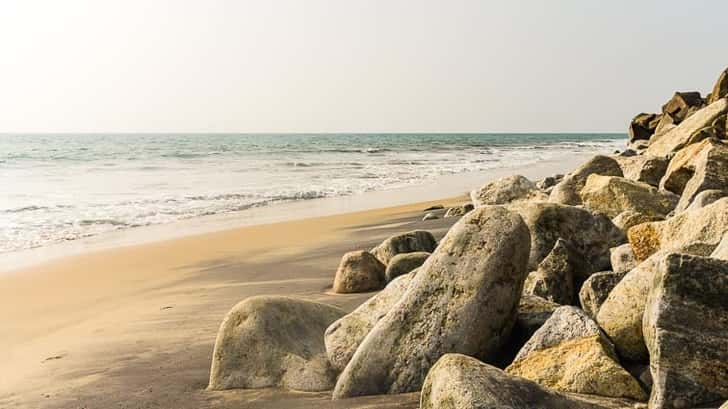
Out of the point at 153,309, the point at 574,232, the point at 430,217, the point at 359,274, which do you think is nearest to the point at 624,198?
the point at 574,232

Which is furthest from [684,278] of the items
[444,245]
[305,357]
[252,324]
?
[252,324]

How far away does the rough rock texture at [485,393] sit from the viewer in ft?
8.05

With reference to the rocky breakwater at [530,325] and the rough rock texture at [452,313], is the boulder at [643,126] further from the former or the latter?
the rough rock texture at [452,313]

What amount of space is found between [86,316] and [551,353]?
476 cm

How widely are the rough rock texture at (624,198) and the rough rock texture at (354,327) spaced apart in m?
2.81

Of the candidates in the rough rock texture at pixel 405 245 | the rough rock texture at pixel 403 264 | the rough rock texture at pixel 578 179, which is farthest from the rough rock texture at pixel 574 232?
the rough rock texture at pixel 578 179

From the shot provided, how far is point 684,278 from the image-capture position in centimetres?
263

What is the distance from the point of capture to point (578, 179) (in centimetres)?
750

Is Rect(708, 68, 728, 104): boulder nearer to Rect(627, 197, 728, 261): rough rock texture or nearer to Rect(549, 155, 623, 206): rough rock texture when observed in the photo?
Rect(549, 155, 623, 206): rough rock texture

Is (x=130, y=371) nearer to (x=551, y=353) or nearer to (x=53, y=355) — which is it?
(x=53, y=355)

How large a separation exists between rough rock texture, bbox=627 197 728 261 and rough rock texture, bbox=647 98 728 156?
5.94 meters

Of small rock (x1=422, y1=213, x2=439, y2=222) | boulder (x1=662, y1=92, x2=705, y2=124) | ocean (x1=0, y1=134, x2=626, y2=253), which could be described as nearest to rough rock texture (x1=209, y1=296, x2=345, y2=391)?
small rock (x1=422, y1=213, x2=439, y2=222)

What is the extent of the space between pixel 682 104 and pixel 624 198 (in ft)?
59.7

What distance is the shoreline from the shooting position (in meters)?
9.50
